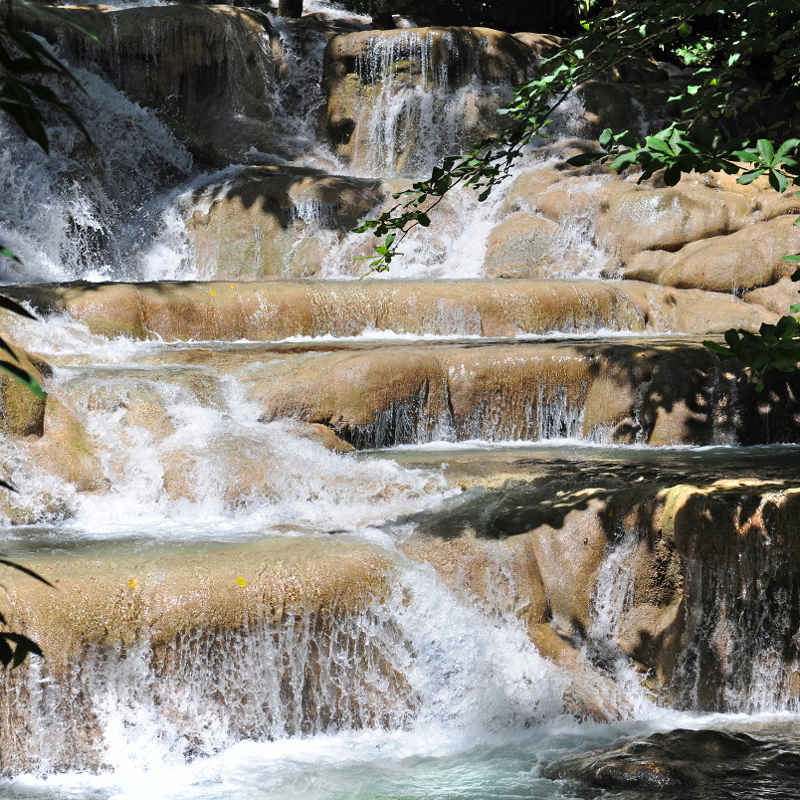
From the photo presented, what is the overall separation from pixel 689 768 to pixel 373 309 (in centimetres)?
624

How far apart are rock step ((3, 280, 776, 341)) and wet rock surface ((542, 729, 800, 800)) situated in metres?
5.73

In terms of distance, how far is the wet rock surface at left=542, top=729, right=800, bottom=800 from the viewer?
4.31 metres

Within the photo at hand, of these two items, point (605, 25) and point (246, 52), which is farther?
point (246, 52)

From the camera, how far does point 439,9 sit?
21312mm

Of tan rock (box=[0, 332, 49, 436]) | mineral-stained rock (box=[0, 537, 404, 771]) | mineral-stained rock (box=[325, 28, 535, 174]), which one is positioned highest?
mineral-stained rock (box=[325, 28, 535, 174])

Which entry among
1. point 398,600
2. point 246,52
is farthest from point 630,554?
point 246,52

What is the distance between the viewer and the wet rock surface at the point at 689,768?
4.31 m

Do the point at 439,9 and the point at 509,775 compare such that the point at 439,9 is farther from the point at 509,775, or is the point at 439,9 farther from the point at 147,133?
the point at 509,775

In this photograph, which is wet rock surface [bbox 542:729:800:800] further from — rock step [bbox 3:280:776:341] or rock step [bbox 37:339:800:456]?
rock step [bbox 3:280:776:341]

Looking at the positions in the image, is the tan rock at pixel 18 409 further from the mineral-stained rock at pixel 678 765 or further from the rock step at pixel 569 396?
the mineral-stained rock at pixel 678 765

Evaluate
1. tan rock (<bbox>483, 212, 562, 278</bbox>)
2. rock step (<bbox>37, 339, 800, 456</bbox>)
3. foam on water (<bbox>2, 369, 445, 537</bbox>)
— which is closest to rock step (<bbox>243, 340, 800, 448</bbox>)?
rock step (<bbox>37, 339, 800, 456</bbox>)

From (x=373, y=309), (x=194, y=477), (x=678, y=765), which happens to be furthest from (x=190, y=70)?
(x=678, y=765)

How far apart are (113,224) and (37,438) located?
7.53 meters

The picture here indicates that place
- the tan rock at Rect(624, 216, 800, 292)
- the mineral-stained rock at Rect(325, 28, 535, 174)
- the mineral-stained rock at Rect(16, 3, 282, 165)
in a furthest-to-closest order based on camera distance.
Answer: the mineral-stained rock at Rect(325, 28, 535, 174) < the mineral-stained rock at Rect(16, 3, 282, 165) < the tan rock at Rect(624, 216, 800, 292)
